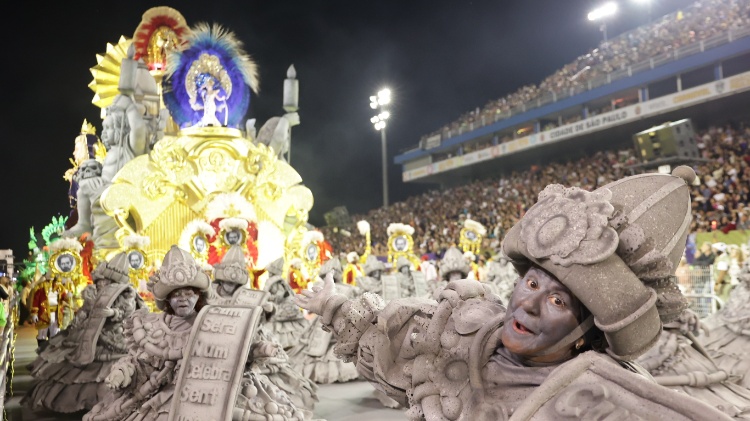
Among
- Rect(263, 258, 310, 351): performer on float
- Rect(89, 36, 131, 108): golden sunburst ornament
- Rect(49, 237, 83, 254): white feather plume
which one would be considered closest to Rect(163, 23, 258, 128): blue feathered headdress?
Rect(89, 36, 131, 108): golden sunburst ornament

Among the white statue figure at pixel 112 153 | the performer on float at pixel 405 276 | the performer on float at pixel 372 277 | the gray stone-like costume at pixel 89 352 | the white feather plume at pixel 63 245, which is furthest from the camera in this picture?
the white statue figure at pixel 112 153

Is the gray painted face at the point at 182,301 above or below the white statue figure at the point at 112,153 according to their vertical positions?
below

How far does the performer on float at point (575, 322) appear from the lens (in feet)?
5.38

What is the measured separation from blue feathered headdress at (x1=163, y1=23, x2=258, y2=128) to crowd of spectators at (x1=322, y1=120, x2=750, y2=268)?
6868 mm

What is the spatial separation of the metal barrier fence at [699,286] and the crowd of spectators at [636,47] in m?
10.8

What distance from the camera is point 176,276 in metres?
4.12

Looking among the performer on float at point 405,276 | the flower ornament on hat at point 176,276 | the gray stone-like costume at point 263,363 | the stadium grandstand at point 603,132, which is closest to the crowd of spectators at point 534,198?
the stadium grandstand at point 603,132

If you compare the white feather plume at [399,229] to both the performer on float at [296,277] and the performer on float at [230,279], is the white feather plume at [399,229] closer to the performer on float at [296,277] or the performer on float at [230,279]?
the performer on float at [296,277]

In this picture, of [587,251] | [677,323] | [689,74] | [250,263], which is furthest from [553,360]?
[689,74]

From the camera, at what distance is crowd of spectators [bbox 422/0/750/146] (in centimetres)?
1889

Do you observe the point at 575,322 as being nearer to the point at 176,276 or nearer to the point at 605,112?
the point at 176,276

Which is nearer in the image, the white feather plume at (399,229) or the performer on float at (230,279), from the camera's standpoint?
the performer on float at (230,279)

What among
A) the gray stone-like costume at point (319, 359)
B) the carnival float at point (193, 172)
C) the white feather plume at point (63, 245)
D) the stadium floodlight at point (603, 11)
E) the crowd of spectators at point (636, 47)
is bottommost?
the gray stone-like costume at point (319, 359)

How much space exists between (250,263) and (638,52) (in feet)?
50.6
